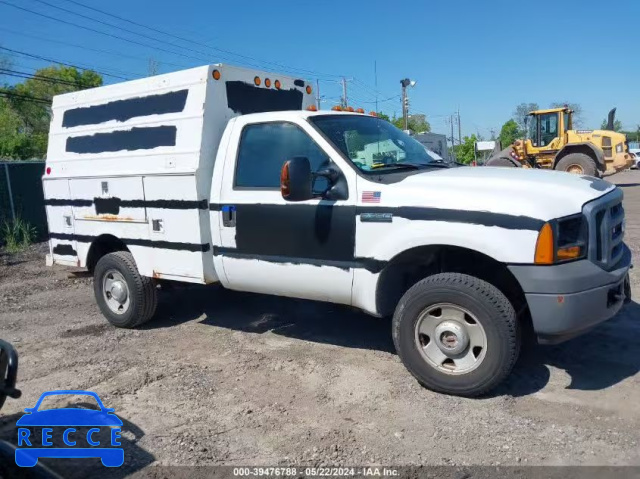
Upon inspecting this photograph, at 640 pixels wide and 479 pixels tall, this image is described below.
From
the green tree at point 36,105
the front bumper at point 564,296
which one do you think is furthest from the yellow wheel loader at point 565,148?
the green tree at point 36,105

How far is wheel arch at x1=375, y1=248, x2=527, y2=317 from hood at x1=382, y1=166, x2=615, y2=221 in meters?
0.35

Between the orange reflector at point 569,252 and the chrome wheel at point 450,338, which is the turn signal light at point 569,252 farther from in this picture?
the chrome wheel at point 450,338

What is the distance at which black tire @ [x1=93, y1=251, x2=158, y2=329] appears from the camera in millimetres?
5633

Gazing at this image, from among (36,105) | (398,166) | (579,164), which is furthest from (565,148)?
(36,105)

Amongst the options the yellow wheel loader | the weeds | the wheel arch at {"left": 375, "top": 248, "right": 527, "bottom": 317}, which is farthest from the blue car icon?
the yellow wheel loader

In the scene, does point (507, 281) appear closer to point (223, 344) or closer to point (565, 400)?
point (565, 400)

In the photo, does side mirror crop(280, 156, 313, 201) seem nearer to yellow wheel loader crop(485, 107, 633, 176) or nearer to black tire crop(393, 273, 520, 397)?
black tire crop(393, 273, 520, 397)

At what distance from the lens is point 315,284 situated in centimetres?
448

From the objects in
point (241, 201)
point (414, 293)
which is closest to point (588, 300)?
point (414, 293)

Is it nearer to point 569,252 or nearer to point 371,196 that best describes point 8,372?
point 371,196

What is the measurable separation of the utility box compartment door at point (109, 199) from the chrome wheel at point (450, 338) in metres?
3.02

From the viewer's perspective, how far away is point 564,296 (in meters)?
3.49

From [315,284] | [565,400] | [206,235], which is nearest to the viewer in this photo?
[565,400]

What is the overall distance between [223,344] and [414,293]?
6.99 ft
